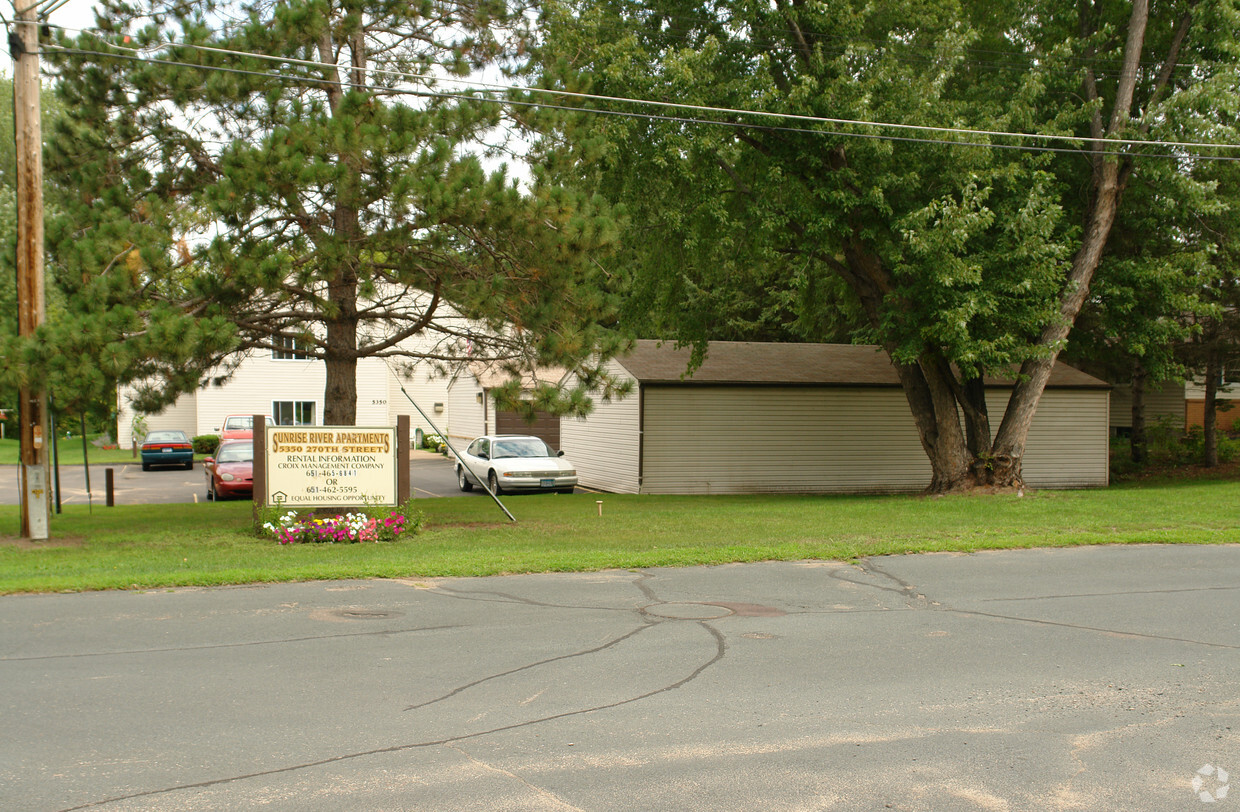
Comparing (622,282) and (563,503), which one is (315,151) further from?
(563,503)

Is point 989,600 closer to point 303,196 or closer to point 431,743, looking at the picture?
point 431,743

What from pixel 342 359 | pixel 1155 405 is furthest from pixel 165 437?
pixel 1155 405

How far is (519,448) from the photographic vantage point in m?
24.0

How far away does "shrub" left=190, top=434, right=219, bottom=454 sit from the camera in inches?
1473

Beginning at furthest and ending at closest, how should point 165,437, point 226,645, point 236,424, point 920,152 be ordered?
point 236,424 → point 165,437 → point 920,152 → point 226,645

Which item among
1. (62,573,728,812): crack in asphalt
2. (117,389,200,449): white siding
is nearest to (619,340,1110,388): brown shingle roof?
(62,573,728,812): crack in asphalt

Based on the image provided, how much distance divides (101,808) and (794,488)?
70.5 ft

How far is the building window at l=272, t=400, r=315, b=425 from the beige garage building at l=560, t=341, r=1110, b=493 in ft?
54.3

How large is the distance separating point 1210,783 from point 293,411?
38297 millimetres

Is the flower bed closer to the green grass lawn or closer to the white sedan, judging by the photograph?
the green grass lawn

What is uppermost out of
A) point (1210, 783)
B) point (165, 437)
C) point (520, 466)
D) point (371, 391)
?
point (371, 391)

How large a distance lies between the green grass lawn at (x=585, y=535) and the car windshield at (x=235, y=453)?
2.29m

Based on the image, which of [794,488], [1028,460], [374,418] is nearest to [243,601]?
[794,488]

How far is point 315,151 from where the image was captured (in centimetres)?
1230
